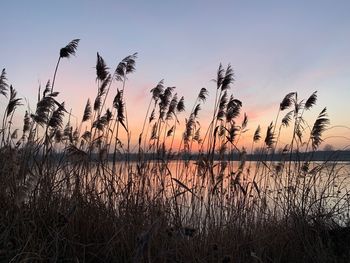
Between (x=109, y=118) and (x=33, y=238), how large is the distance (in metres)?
2.39

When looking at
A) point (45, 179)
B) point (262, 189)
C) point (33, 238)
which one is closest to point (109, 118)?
point (45, 179)

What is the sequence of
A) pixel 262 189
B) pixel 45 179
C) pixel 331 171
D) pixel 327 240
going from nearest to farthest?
pixel 45 179 < pixel 327 240 < pixel 331 171 < pixel 262 189

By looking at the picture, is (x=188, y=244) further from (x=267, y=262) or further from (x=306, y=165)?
(x=306, y=165)

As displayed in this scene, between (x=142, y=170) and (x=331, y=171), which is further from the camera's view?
(x=331, y=171)

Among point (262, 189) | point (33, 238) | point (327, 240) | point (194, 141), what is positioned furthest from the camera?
point (194, 141)

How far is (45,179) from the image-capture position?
544 cm

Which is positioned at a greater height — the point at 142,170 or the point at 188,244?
the point at 142,170

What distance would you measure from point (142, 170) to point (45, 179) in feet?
5.04

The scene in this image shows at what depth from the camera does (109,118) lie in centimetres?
681

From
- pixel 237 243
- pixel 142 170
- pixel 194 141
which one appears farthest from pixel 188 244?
pixel 194 141

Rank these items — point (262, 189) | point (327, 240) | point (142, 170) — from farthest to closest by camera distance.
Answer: point (262, 189), point (142, 170), point (327, 240)

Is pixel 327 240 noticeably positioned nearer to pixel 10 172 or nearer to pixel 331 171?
pixel 331 171

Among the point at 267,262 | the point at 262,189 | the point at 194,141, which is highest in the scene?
the point at 194,141

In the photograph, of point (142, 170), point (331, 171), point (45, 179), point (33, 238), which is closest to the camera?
point (33, 238)
